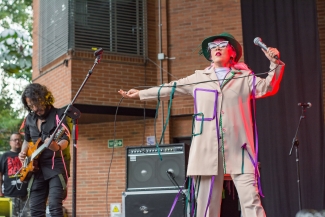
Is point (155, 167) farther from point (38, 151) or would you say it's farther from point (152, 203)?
point (38, 151)

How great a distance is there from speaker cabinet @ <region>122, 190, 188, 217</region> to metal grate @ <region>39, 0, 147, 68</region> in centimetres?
475

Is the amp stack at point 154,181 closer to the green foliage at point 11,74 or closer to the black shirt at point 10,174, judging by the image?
the black shirt at point 10,174

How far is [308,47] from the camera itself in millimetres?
9680

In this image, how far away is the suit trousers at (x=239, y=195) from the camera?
4094 mm

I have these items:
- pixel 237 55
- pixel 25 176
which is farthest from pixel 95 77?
pixel 237 55

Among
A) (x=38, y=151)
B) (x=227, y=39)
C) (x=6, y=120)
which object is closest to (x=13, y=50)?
(x=6, y=120)

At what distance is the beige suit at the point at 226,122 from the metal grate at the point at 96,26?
6.64 metres

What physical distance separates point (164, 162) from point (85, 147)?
206 inches

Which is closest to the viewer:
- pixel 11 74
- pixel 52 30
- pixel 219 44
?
pixel 219 44

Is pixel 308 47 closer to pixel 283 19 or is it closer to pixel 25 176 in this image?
pixel 283 19

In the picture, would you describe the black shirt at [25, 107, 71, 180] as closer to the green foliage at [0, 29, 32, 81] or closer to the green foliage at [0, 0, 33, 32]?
the green foliage at [0, 29, 32, 81]

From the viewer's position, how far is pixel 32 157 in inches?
221

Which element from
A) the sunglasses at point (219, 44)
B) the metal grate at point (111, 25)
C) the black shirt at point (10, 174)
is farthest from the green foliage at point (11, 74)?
the sunglasses at point (219, 44)

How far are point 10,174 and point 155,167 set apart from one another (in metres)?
3.58
